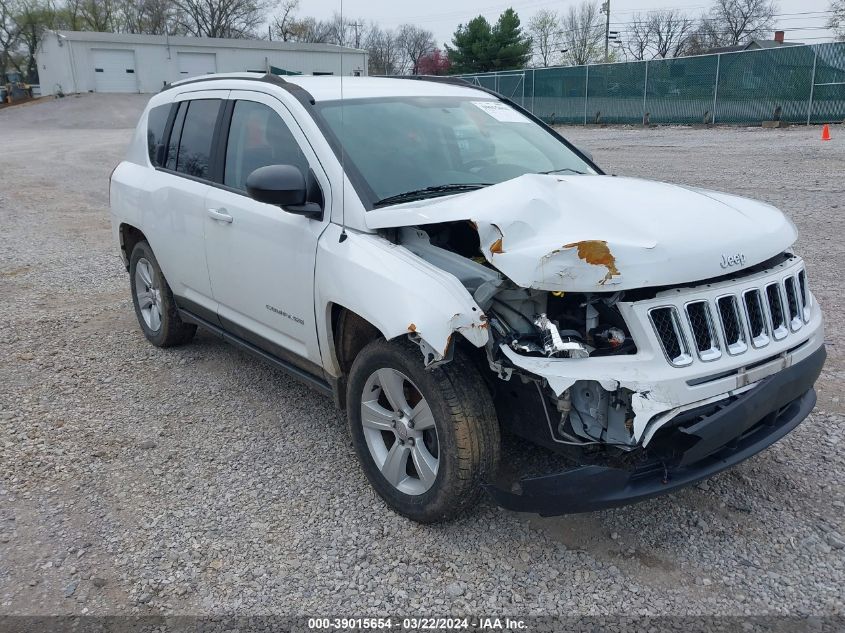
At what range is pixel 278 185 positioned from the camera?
340 cm

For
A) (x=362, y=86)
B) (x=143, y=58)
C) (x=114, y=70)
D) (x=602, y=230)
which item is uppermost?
(x=143, y=58)

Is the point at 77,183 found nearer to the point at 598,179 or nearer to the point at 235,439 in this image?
the point at 235,439

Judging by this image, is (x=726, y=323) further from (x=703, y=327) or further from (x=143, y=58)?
(x=143, y=58)

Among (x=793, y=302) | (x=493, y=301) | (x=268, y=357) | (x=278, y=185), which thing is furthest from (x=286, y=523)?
(x=793, y=302)

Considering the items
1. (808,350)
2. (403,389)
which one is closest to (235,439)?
(403,389)

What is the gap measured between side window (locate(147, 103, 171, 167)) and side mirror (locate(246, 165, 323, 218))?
2.10m

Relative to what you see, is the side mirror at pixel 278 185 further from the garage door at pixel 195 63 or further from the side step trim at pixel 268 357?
the garage door at pixel 195 63

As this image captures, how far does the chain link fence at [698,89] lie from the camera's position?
2219cm

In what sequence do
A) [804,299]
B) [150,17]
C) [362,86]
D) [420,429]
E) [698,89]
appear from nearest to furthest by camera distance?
[420,429] → [804,299] → [362,86] → [698,89] → [150,17]

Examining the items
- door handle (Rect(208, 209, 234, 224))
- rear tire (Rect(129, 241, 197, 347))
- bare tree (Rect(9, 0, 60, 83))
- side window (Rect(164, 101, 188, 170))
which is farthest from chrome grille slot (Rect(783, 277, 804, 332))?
bare tree (Rect(9, 0, 60, 83))

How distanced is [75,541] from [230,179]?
2.15 m

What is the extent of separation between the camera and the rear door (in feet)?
15.1

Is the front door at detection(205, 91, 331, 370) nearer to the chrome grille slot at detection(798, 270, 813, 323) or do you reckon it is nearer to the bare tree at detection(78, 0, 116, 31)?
the chrome grille slot at detection(798, 270, 813, 323)

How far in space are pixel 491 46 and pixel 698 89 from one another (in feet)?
98.7
